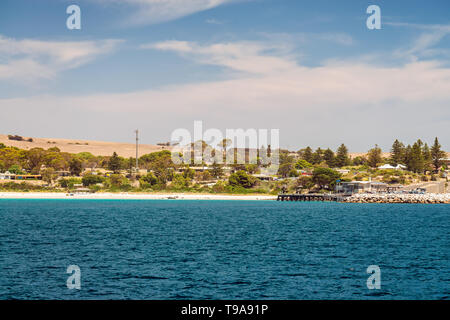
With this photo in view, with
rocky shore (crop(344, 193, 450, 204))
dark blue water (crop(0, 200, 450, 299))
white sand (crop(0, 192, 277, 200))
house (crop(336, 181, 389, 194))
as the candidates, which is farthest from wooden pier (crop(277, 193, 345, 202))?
dark blue water (crop(0, 200, 450, 299))

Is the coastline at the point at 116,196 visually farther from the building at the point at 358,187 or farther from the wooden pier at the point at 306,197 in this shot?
the building at the point at 358,187

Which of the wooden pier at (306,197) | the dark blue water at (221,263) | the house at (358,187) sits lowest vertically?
the wooden pier at (306,197)

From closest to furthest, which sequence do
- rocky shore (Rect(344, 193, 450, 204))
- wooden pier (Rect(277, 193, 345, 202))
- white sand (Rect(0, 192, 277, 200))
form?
rocky shore (Rect(344, 193, 450, 204))
white sand (Rect(0, 192, 277, 200))
wooden pier (Rect(277, 193, 345, 202))

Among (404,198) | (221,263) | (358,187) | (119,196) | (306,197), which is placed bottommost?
(306,197)

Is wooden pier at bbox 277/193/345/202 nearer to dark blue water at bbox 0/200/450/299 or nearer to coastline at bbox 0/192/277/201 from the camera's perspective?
coastline at bbox 0/192/277/201

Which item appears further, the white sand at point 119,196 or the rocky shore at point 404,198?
the white sand at point 119,196

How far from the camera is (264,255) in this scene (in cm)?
4381

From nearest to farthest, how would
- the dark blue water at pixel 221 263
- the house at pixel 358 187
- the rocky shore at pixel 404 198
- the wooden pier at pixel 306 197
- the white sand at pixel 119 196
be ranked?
the dark blue water at pixel 221 263 → the rocky shore at pixel 404 198 → the white sand at pixel 119 196 → the wooden pier at pixel 306 197 → the house at pixel 358 187

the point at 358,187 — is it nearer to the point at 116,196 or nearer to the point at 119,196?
the point at 119,196

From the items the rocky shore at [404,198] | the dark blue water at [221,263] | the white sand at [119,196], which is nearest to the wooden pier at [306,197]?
the white sand at [119,196]

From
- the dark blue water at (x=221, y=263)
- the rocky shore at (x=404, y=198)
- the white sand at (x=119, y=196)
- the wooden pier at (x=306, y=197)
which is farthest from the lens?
the wooden pier at (x=306, y=197)

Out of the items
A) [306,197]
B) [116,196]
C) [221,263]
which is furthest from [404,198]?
[221,263]
